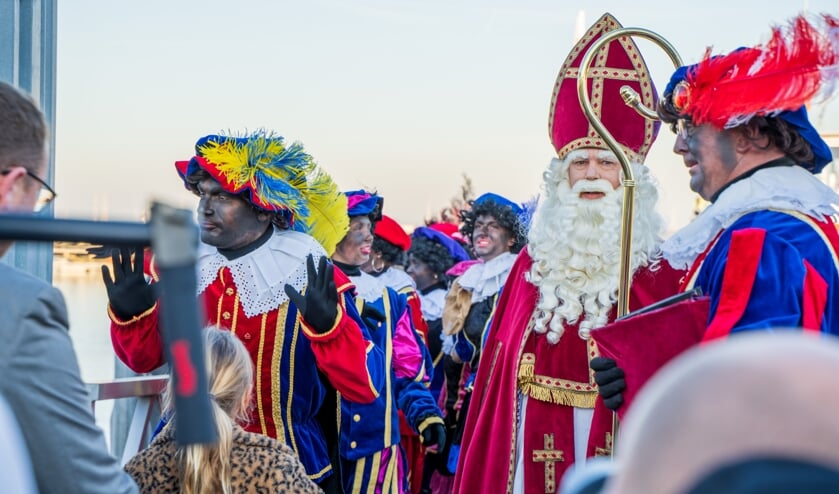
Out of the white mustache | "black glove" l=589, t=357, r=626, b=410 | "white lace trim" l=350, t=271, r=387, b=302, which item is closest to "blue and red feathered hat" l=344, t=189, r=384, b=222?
"white lace trim" l=350, t=271, r=387, b=302

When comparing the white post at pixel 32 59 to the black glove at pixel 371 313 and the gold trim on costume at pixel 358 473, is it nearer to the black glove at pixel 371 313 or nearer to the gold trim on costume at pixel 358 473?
the black glove at pixel 371 313

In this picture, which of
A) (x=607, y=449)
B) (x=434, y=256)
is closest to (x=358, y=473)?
(x=607, y=449)

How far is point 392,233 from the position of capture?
9.41 m

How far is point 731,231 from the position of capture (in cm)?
325

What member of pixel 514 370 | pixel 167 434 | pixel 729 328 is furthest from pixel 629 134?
pixel 167 434

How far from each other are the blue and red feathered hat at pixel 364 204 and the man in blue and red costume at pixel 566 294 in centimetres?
305

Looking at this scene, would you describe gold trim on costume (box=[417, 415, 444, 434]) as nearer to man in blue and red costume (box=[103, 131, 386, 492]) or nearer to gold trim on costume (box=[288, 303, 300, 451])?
man in blue and red costume (box=[103, 131, 386, 492])

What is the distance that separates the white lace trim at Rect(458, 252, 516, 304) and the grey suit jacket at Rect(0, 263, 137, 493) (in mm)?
6022

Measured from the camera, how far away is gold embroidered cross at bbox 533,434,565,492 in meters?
4.17

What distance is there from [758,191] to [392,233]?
6262 mm

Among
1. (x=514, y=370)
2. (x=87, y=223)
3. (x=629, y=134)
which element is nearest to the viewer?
(x=87, y=223)

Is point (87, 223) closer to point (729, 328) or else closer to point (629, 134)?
point (729, 328)

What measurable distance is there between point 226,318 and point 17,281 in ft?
8.94

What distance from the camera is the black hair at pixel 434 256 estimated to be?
1023cm
